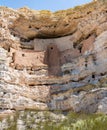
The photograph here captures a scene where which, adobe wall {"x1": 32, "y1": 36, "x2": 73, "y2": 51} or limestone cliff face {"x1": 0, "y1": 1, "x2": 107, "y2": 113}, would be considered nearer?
limestone cliff face {"x1": 0, "y1": 1, "x2": 107, "y2": 113}

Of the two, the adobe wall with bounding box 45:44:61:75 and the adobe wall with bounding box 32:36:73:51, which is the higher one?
the adobe wall with bounding box 32:36:73:51

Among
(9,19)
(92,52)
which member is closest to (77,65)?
(92,52)

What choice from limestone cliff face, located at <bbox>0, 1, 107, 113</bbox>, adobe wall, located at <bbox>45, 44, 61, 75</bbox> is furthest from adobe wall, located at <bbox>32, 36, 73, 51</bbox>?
adobe wall, located at <bbox>45, 44, 61, 75</bbox>

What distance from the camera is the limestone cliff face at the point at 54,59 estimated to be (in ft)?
59.9

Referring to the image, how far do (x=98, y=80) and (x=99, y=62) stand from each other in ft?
5.06

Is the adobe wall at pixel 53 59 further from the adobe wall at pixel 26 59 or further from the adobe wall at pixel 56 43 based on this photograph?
the adobe wall at pixel 26 59

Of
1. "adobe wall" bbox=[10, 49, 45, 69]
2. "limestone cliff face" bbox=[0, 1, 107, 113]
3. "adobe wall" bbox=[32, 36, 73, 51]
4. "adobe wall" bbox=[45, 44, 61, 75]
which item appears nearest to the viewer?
"limestone cliff face" bbox=[0, 1, 107, 113]

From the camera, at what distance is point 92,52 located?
2134 cm

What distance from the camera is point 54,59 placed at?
23.1 meters

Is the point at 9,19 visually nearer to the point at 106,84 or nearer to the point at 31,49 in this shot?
the point at 31,49

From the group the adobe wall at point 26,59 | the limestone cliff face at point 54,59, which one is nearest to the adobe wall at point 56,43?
the limestone cliff face at point 54,59

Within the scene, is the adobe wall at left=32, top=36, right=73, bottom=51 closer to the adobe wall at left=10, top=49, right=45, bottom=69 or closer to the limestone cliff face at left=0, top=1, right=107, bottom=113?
the limestone cliff face at left=0, top=1, right=107, bottom=113

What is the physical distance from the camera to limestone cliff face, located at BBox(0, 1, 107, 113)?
18266mm

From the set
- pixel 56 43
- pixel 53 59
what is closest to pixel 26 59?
pixel 53 59
